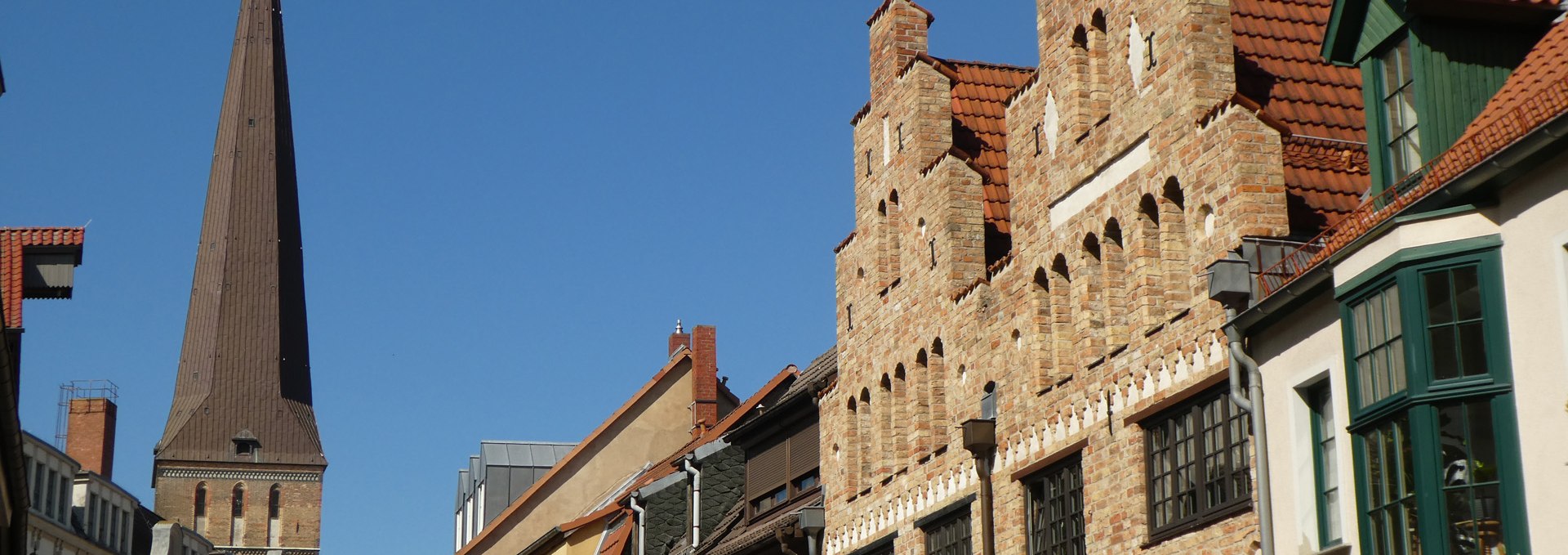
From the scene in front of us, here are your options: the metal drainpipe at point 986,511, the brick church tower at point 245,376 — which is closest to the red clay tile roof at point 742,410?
the metal drainpipe at point 986,511

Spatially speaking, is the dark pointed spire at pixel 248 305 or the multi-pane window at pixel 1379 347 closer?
the multi-pane window at pixel 1379 347

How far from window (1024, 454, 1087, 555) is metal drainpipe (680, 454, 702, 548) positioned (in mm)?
15473

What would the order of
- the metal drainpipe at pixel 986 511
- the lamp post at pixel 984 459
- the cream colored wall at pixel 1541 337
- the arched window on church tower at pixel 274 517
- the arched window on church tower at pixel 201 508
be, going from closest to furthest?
the cream colored wall at pixel 1541 337
the lamp post at pixel 984 459
the metal drainpipe at pixel 986 511
the arched window on church tower at pixel 201 508
the arched window on church tower at pixel 274 517

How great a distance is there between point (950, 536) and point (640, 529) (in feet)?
48.8

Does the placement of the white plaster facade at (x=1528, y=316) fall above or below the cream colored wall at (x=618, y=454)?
below

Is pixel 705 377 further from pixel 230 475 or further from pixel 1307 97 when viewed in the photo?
pixel 230 475

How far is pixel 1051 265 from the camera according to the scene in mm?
25359

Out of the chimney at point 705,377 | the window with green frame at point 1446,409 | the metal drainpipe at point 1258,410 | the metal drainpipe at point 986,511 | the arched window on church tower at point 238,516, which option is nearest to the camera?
the window with green frame at point 1446,409

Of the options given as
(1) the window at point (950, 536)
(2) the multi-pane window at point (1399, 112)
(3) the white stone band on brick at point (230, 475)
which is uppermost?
(3) the white stone band on brick at point (230, 475)

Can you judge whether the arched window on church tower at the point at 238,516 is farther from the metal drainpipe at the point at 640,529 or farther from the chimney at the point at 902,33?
the chimney at the point at 902,33

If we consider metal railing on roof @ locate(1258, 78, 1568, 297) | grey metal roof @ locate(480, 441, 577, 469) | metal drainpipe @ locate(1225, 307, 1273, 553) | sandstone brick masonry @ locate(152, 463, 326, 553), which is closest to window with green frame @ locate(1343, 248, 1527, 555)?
metal railing on roof @ locate(1258, 78, 1568, 297)

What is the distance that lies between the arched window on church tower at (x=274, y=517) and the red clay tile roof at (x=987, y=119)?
141m

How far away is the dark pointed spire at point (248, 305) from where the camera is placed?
166000mm

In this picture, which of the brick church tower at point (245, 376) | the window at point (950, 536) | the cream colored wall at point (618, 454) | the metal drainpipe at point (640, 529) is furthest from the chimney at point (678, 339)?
the brick church tower at point (245, 376)
